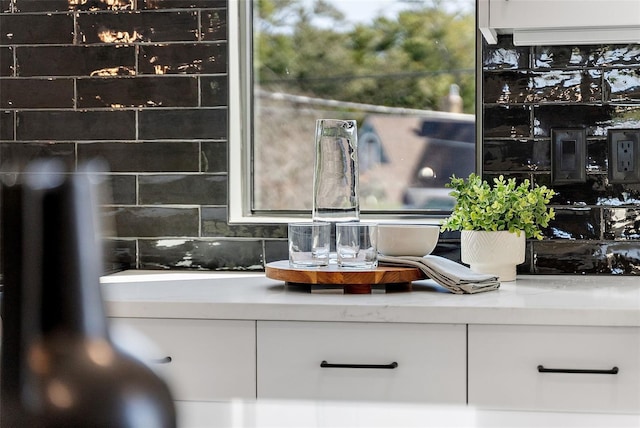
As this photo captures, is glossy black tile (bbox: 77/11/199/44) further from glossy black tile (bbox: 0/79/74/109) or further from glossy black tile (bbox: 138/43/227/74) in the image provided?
glossy black tile (bbox: 0/79/74/109)

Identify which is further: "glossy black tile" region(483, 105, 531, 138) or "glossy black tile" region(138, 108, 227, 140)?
"glossy black tile" region(138, 108, 227, 140)

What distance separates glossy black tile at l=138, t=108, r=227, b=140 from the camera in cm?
262

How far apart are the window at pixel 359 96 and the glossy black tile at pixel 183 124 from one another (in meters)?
0.05

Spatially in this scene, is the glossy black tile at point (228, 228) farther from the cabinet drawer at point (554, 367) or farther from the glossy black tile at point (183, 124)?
the cabinet drawer at point (554, 367)

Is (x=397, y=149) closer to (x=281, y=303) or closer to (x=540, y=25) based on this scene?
(x=540, y=25)

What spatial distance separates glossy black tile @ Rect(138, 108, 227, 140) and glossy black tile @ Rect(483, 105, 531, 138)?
2.66 ft

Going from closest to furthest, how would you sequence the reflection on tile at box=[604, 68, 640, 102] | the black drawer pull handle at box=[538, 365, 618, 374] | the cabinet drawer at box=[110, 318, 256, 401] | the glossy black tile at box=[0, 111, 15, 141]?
the black drawer pull handle at box=[538, 365, 618, 374] < the cabinet drawer at box=[110, 318, 256, 401] < the reflection on tile at box=[604, 68, 640, 102] < the glossy black tile at box=[0, 111, 15, 141]

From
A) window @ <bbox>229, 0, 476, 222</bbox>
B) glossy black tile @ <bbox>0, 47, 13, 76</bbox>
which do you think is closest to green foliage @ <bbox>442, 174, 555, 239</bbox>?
window @ <bbox>229, 0, 476, 222</bbox>

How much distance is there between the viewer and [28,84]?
2691mm

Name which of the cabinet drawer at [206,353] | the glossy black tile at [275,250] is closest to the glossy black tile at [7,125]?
the glossy black tile at [275,250]

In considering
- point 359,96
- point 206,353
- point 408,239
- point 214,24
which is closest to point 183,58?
point 214,24

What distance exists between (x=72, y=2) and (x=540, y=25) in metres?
1.48

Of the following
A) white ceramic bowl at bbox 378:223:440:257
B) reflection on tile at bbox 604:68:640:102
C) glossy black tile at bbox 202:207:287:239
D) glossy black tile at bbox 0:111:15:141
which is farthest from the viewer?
glossy black tile at bbox 0:111:15:141

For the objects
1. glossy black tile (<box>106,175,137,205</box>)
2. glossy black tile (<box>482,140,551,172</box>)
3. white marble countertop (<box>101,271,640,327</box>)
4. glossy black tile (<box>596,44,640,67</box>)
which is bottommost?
white marble countertop (<box>101,271,640,327</box>)
